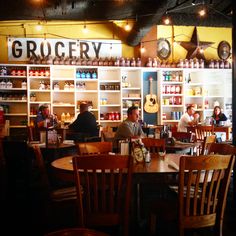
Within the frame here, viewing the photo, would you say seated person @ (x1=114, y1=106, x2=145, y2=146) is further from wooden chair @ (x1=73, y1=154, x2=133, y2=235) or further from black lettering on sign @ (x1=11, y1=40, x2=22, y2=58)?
black lettering on sign @ (x1=11, y1=40, x2=22, y2=58)

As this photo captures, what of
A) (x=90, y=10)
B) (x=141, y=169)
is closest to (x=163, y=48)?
(x=90, y=10)

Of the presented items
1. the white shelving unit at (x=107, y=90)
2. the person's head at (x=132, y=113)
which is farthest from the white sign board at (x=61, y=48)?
the person's head at (x=132, y=113)

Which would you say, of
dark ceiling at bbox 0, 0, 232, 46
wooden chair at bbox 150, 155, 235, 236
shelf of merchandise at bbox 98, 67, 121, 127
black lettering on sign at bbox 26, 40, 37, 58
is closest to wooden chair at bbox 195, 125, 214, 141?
dark ceiling at bbox 0, 0, 232, 46

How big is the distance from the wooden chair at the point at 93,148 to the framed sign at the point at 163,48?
6466mm

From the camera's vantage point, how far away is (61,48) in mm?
9297

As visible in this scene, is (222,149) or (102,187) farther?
(222,149)

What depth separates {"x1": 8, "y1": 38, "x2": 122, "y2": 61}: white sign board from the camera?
29.8 feet

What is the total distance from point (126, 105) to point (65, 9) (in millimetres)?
3193

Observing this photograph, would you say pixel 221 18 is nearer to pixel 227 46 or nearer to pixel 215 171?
pixel 227 46

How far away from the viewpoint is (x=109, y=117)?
9.16 metres

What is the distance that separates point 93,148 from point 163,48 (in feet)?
22.0

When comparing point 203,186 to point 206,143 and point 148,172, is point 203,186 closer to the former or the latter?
point 148,172

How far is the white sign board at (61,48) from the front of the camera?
29.8ft

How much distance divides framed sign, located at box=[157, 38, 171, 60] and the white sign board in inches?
43.9
